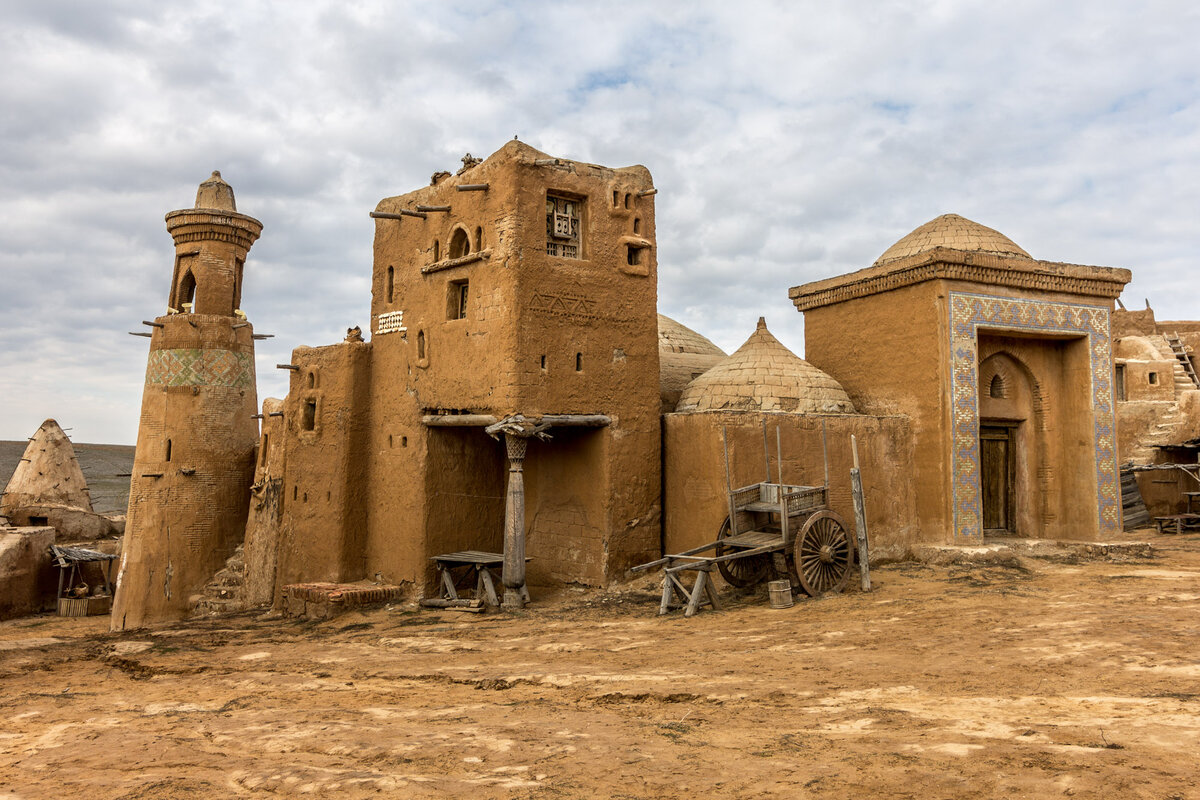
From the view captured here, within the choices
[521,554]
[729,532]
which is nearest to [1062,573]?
[729,532]

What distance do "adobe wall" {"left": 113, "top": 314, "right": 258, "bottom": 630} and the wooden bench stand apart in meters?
22.1

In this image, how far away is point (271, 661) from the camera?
1055 cm

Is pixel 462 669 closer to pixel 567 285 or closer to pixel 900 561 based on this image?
pixel 567 285

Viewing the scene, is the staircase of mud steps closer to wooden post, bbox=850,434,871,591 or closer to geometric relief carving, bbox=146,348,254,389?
geometric relief carving, bbox=146,348,254,389

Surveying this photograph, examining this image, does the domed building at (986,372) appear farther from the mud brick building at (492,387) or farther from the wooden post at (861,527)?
the mud brick building at (492,387)

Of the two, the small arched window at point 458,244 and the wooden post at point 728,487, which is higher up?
the small arched window at point 458,244

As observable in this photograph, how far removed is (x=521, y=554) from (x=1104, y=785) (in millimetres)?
9409

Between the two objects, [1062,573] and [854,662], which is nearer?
[854,662]

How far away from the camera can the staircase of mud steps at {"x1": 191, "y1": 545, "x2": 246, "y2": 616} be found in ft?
61.2

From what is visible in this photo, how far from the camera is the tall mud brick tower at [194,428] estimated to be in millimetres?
18844

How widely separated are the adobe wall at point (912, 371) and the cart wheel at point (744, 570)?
13.0 feet

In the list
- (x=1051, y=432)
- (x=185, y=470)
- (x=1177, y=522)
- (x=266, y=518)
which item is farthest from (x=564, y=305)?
(x=1177, y=522)

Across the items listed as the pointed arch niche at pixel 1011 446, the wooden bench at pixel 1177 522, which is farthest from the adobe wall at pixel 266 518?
the wooden bench at pixel 1177 522

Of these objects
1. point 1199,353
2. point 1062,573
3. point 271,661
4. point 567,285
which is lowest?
point 271,661
